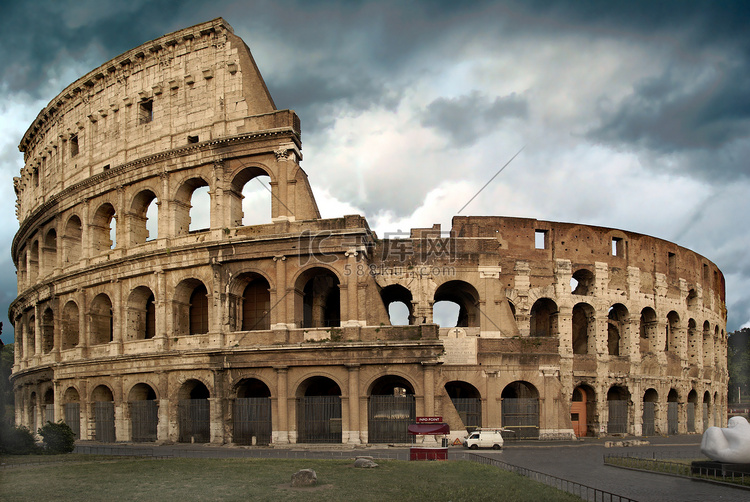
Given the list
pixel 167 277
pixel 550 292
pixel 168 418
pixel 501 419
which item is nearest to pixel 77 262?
pixel 167 277

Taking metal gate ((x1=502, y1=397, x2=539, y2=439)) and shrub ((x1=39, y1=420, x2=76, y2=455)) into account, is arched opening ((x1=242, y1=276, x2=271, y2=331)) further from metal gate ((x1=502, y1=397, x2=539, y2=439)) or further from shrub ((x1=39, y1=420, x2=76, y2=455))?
metal gate ((x1=502, y1=397, x2=539, y2=439))

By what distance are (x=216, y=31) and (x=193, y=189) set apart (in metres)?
7.34

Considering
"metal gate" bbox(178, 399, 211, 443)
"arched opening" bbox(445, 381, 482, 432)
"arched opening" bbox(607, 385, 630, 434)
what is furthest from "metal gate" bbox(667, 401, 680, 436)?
"metal gate" bbox(178, 399, 211, 443)

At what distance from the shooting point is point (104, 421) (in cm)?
3077

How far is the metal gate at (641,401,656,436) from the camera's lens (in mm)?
37000

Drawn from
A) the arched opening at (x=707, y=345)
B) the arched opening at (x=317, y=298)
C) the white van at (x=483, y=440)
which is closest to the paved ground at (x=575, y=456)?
the white van at (x=483, y=440)

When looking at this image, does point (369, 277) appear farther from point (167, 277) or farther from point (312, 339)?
point (167, 277)

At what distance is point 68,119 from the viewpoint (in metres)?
36.3

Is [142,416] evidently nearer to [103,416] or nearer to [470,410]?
[103,416]

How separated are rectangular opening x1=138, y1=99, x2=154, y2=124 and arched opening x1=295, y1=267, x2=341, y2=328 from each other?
11444mm

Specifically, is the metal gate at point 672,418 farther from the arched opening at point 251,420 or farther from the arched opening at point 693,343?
the arched opening at point 251,420

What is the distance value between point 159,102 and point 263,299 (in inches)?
424

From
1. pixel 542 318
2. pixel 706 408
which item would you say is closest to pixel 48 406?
pixel 542 318

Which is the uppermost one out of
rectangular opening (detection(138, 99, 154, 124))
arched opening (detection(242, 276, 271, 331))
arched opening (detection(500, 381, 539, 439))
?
rectangular opening (detection(138, 99, 154, 124))
